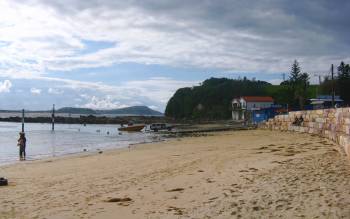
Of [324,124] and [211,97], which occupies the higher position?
[211,97]

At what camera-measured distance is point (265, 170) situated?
41.0 feet

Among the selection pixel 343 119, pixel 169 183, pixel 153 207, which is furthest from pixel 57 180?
pixel 343 119

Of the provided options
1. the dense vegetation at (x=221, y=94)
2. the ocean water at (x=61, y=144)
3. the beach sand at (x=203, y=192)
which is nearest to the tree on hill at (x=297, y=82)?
the dense vegetation at (x=221, y=94)

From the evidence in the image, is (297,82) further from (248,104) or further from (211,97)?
(211,97)

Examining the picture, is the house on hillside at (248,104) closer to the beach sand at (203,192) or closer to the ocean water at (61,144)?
the ocean water at (61,144)

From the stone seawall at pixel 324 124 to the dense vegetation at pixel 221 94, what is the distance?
60.3 metres

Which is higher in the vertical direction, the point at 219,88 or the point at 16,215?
the point at 219,88

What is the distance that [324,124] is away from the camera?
26.0m

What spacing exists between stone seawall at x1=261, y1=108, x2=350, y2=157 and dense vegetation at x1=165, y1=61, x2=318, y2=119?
60250mm

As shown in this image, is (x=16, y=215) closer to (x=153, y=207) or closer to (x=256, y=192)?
(x=153, y=207)

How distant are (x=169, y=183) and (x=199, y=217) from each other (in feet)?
12.2

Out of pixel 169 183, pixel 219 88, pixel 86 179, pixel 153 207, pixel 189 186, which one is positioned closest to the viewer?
pixel 153 207

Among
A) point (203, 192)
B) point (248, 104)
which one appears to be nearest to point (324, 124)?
point (203, 192)

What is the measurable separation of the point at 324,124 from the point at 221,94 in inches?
4504
